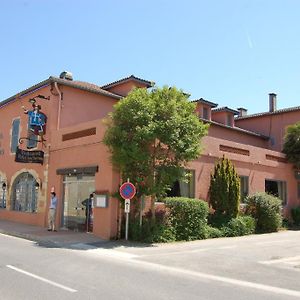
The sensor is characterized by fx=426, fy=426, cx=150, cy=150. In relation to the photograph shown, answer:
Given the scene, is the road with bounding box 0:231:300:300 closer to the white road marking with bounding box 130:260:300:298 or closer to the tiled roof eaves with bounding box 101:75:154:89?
the white road marking with bounding box 130:260:300:298

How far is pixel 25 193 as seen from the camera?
889 inches

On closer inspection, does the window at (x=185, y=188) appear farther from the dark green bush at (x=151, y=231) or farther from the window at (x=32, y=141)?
the window at (x=32, y=141)

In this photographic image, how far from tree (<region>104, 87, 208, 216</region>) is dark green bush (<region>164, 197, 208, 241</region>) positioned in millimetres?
1095

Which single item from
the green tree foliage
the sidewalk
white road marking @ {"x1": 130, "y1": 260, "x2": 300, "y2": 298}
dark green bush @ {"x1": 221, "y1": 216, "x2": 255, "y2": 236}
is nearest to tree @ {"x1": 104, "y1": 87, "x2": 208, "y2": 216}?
the sidewalk

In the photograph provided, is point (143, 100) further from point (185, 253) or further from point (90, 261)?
point (90, 261)

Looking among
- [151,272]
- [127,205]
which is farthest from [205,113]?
[151,272]

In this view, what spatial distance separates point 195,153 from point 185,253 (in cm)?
441

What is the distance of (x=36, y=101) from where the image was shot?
73.2ft

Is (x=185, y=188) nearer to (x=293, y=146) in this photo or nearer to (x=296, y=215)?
(x=296, y=215)

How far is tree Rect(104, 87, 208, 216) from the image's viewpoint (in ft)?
50.6

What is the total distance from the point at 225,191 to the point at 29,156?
365 inches

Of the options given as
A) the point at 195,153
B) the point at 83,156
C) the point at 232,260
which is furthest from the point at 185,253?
the point at 83,156

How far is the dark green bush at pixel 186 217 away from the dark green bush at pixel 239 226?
183 cm

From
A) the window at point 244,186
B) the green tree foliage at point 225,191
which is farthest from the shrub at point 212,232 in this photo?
the window at point 244,186
